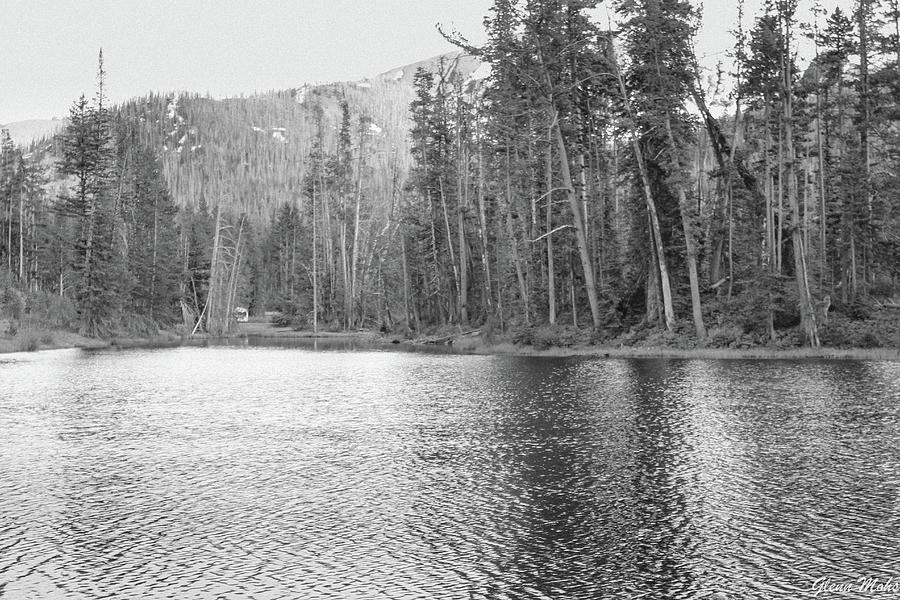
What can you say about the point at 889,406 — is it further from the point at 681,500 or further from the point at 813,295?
the point at 813,295

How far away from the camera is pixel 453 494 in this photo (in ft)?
30.1

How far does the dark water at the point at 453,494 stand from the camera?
6352 mm

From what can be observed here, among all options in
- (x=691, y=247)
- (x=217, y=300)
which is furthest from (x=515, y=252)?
(x=217, y=300)

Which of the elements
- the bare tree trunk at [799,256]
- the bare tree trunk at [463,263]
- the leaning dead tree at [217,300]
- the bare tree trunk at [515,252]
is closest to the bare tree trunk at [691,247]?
the bare tree trunk at [799,256]

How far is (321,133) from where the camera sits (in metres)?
84.4

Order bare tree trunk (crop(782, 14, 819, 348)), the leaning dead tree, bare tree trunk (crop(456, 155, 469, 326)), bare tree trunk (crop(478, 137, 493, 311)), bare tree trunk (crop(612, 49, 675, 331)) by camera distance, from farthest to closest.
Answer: the leaning dead tree
bare tree trunk (crop(456, 155, 469, 326))
bare tree trunk (crop(478, 137, 493, 311))
bare tree trunk (crop(612, 49, 675, 331))
bare tree trunk (crop(782, 14, 819, 348))

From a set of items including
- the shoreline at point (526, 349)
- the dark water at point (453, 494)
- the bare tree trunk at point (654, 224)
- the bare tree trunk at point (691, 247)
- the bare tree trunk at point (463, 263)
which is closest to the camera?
the dark water at point (453, 494)

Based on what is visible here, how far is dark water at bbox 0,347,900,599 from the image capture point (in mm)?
6352

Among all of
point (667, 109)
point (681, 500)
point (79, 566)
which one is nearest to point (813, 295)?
point (667, 109)

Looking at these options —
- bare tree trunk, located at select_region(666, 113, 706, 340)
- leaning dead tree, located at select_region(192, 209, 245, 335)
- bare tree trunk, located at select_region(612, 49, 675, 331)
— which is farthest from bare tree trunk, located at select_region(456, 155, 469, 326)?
leaning dead tree, located at select_region(192, 209, 245, 335)

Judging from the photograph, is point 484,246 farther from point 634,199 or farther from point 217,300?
point 217,300

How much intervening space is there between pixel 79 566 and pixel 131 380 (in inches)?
741

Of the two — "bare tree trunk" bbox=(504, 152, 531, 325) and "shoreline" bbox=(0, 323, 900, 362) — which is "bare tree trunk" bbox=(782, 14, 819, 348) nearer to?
"shoreline" bbox=(0, 323, 900, 362)

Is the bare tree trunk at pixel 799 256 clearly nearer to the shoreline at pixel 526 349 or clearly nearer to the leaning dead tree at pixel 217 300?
the shoreline at pixel 526 349
